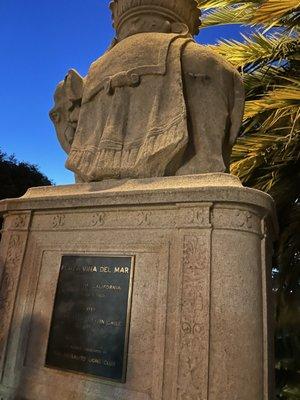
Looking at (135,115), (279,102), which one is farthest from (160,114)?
(279,102)

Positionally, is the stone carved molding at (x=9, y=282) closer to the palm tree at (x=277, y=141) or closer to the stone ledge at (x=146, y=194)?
the stone ledge at (x=146, y=194)

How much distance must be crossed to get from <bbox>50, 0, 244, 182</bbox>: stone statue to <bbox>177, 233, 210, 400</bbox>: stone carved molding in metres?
0.78

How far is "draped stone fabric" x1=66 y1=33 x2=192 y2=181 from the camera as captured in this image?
2.99m

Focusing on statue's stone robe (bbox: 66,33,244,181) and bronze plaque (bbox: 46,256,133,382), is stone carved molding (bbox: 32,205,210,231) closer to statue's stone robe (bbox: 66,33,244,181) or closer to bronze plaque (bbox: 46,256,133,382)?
bronze plaque (bbox: 46,256,133,382)

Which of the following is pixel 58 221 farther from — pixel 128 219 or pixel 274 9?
pixel 274 9

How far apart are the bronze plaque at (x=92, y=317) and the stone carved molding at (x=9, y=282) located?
41 centimetres

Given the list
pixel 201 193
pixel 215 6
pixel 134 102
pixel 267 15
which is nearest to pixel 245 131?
pixel 267 15

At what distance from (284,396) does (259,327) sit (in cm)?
426

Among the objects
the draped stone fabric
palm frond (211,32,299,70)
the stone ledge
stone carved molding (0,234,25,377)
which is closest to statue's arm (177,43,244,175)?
the draped stone fabric

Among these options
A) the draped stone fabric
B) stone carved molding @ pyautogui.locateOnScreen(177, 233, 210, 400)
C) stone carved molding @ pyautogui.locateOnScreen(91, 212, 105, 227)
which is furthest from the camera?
the draped stone fabric

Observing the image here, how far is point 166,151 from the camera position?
9.62 ft

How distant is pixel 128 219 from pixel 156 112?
971 millimetres

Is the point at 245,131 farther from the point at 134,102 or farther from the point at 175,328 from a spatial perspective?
the point at 175,328

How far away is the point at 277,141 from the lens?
17.2 feet
